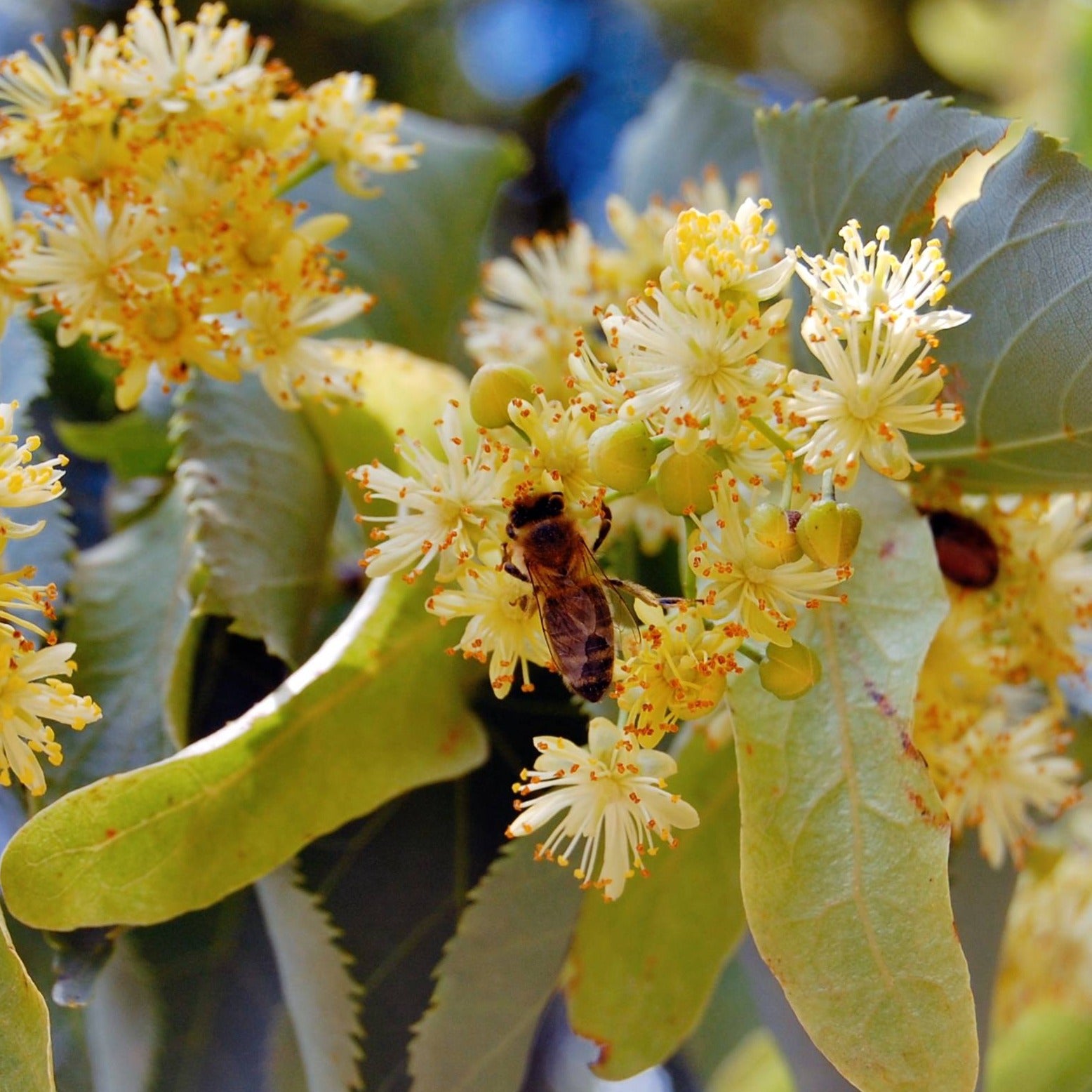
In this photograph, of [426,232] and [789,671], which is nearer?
[789,671]

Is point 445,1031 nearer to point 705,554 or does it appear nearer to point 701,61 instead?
point 705,554

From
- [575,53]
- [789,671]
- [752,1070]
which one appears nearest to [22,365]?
[789,671]

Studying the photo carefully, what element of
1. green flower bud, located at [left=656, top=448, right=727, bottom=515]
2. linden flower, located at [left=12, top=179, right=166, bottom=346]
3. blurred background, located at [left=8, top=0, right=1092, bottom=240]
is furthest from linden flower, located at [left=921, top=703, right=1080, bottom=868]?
blurred background, located at [left=8, top=0, right=1092, bottom=240]

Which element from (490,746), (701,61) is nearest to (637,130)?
(490,746)

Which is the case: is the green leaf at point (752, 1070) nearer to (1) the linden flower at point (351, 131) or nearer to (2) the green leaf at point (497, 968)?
(2) the green leaf at point (497, 968)

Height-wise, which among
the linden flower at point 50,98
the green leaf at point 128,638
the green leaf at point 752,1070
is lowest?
the green leaf at point 752,1070

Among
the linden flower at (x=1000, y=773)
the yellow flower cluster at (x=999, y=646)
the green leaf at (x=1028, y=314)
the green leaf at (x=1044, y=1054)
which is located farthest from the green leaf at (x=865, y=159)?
the green leaf at (x=1044, y=1054)

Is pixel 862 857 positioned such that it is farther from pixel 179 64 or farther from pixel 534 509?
pixel 179 64
